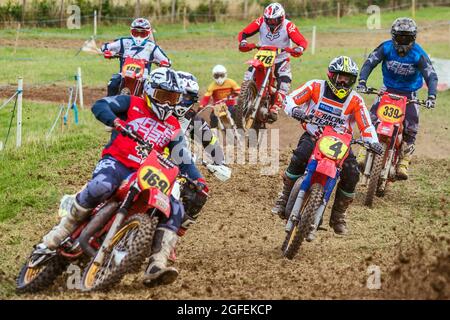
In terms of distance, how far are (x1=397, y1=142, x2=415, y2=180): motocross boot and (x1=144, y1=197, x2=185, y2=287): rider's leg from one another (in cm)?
583

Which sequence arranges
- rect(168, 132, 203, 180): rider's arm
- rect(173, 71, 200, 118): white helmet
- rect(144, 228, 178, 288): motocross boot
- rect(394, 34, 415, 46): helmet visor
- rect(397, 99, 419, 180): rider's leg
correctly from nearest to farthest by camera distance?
1. rect(144, 228, 178, 288): motocross boot
2. rect(173, 71, 200, 118): white helmet
3. rect(168, 132, 203, 180): rider's arm
4. rect(394, 34, 415, 46): helmet visor
5. rect(397, 99, 419, 180): rider's leg

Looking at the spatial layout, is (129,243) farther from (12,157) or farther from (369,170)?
(12,157)

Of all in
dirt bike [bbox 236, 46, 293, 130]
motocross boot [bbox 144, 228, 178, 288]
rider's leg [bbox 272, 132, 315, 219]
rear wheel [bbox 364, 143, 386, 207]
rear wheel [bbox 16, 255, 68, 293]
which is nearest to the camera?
motocross boot [bbox 144, 228, 178, 288]

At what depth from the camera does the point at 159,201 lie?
25.7 feet

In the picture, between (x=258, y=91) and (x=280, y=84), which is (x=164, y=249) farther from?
(x=280, y=84)

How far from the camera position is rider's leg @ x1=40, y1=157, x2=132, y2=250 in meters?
8.14

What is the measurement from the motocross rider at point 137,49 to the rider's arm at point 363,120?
5659 mm

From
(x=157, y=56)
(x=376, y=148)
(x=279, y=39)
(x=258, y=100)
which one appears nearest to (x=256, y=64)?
(x=258, y=100)

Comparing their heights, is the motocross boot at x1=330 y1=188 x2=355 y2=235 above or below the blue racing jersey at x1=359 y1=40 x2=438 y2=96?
below

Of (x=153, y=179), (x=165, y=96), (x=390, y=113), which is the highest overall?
(x=165, y=96)

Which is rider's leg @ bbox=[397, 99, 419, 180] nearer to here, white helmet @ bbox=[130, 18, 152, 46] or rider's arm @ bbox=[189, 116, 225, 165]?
white helmet @ bbox=[130, 18, 152, 46]

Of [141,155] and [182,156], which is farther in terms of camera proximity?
[182,156]

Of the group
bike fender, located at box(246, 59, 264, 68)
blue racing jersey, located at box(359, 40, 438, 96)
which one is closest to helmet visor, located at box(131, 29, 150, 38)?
bike fender, located at box(246, 59, 264, 68)

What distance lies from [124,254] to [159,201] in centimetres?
54
